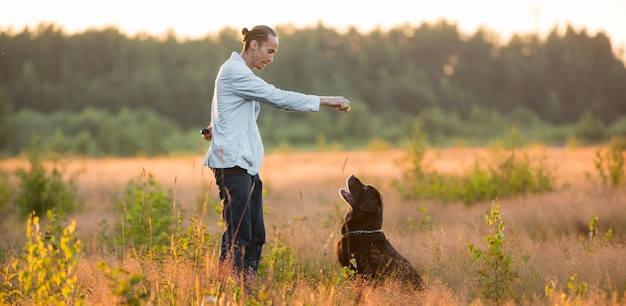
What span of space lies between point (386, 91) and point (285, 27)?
35.5 feet

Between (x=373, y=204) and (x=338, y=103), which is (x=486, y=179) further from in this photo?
(x=338, y=103)

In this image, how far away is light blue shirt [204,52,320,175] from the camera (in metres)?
5.24

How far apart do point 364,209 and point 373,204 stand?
110 mm

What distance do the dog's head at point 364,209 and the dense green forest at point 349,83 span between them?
37.4 meters

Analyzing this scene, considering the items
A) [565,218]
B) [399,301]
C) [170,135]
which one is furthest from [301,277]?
[170,135]

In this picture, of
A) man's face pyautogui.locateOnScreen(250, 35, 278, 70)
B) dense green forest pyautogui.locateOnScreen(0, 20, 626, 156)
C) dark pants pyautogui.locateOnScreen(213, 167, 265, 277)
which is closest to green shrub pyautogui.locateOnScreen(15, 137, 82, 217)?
dark pants pyautogui.locateOnScreen(213, 167, 265, 277)

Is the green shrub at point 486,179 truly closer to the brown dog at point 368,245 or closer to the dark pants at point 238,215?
the brown dog at point 368,245

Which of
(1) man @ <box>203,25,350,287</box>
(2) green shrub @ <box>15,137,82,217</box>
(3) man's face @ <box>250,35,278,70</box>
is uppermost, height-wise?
(3) man's face @ <box>250,35,278,70</box>

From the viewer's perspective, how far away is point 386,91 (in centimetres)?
5700

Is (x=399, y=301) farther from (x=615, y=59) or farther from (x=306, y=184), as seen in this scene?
(x=615, y=59)

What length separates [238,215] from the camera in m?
5.30

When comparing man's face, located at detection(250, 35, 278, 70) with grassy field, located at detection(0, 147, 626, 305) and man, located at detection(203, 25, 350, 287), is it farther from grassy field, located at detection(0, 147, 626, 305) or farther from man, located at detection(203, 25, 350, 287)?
grassy field, located at detection(0, 147, 626, 305)

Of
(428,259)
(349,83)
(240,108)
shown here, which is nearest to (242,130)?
(240,108)

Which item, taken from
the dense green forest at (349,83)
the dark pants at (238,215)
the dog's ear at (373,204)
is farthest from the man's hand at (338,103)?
the dense green forest at (349,83)
